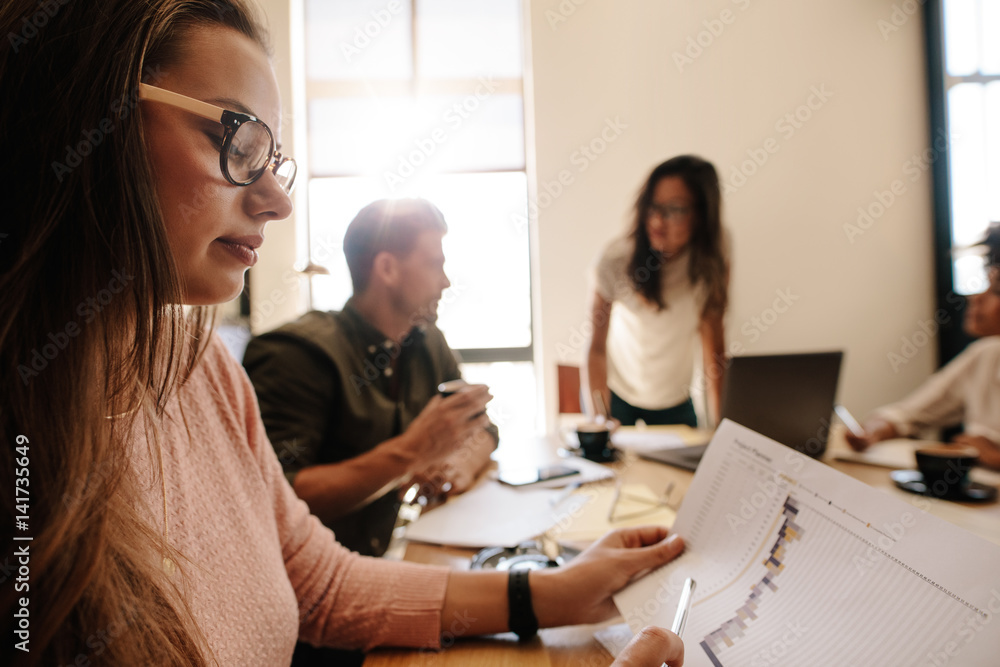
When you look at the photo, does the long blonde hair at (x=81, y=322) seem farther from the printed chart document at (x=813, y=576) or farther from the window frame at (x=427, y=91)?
the window frame at (x=427, y=91)

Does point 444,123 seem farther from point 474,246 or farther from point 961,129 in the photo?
point 961,129

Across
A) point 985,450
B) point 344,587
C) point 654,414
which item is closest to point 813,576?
point 344,587

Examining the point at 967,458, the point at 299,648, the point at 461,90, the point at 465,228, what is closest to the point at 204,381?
the point at 299,648

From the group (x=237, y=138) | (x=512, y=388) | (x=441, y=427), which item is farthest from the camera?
(x=512, y=388)

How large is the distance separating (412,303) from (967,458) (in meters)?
1.31

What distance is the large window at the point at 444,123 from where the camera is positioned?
140 inches

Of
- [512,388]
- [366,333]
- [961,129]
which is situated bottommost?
[512,388]

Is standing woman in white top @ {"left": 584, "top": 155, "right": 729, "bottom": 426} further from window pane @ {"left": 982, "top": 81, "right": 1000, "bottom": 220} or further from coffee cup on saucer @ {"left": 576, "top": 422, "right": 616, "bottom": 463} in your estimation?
window pane @ {"left": 982, "top": 81, "right": 1000, "bottom": 220}

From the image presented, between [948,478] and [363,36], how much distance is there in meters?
3.96

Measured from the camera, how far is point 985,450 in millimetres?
1248

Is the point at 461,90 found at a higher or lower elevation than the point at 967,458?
higher

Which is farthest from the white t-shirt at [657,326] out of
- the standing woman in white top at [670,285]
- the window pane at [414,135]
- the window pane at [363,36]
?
the window pane at [363,36]

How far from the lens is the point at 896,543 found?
0.43 meters

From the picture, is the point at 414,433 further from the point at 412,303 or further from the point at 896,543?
the point at 896,543
